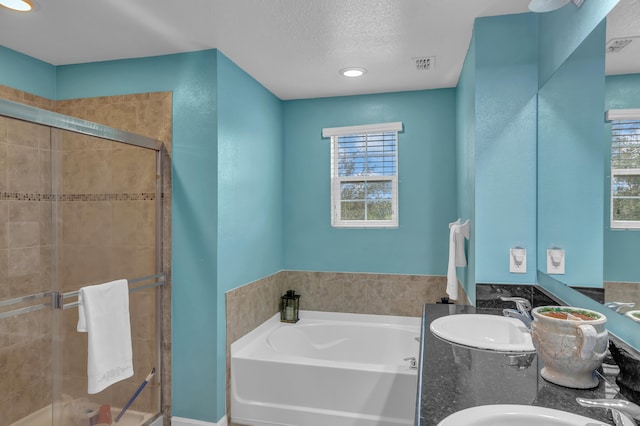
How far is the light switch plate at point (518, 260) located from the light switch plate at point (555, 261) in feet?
0.59

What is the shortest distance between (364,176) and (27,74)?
264 cm

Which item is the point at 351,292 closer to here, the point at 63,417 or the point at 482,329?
the point at 482,329

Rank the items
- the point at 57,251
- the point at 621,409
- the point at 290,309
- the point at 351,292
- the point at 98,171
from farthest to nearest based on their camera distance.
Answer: the point at 351,292
the point at 290,309
the point at 98,171
the point at 57,251
the point at 621,409

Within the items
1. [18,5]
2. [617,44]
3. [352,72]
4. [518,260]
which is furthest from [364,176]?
[18,5]

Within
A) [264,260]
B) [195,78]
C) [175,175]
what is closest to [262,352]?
[264,260]

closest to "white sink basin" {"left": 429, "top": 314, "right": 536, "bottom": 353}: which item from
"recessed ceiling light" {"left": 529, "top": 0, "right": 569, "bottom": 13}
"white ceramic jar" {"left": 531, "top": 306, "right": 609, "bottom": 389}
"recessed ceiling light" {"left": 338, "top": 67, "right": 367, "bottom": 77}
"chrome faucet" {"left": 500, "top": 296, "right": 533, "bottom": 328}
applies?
"chrome faucet" {"left": 500, "top": 296, "right": 533, "bottom": 328}

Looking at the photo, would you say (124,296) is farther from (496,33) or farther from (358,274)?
(496,33)

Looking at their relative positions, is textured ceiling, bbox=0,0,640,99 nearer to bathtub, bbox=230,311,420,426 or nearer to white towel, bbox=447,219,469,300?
white towel, bbox=447,219,469,300

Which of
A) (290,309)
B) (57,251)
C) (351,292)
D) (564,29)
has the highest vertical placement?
(564,29)

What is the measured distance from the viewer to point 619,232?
4.20 feet

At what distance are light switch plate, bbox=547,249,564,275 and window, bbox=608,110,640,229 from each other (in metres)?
0.53

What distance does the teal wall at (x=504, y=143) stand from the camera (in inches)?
83.0

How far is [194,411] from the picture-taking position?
257 cm

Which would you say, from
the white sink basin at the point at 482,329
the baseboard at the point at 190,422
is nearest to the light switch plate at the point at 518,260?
the white sink basin at the point at 482,329
